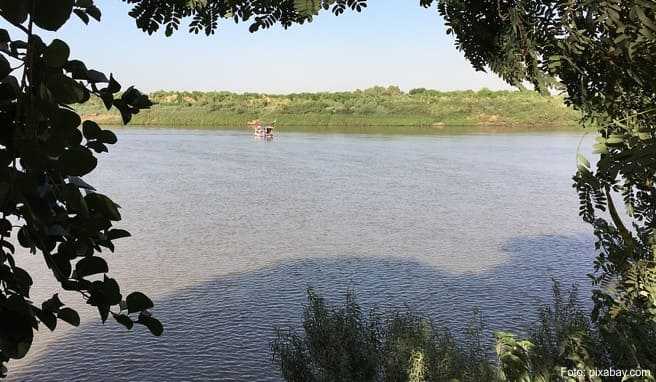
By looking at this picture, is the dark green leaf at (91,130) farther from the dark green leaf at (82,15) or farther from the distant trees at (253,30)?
the dark green leaf at (82,15)

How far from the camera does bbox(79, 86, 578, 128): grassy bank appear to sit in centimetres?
5947

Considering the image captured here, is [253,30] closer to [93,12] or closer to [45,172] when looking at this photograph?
[93,12]

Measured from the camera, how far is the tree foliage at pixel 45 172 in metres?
0.73

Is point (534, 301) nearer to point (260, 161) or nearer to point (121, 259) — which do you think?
point (121, 259)

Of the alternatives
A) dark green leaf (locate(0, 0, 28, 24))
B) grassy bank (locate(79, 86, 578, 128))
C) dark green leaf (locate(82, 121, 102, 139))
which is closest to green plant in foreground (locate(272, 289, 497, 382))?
dark green leaf (locate(82, 121, 102, 139))

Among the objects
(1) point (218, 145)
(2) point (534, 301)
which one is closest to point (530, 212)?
(2) point (534, 301)

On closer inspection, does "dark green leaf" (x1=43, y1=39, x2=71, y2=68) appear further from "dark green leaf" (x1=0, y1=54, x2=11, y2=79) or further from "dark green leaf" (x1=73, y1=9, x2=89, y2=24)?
"dark green leaf" (x1=73, y1=9, x2=89, y2=24)

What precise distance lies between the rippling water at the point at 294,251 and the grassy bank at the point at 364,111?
3195cm

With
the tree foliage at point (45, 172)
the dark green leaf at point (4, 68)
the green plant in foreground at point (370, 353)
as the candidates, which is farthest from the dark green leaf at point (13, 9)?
the green plant in foreground at point (370, 353)

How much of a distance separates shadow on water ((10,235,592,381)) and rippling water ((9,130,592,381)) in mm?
33

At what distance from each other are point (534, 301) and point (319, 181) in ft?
45.8

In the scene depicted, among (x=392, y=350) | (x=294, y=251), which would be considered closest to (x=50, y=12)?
(x=392, y=350)

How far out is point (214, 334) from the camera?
931 cm

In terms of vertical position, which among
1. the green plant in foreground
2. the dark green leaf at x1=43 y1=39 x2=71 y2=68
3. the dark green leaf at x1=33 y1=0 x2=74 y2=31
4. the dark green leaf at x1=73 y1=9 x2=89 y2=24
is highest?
the dark green leaf at x1=73 y1=9 x2=89 y2=24
